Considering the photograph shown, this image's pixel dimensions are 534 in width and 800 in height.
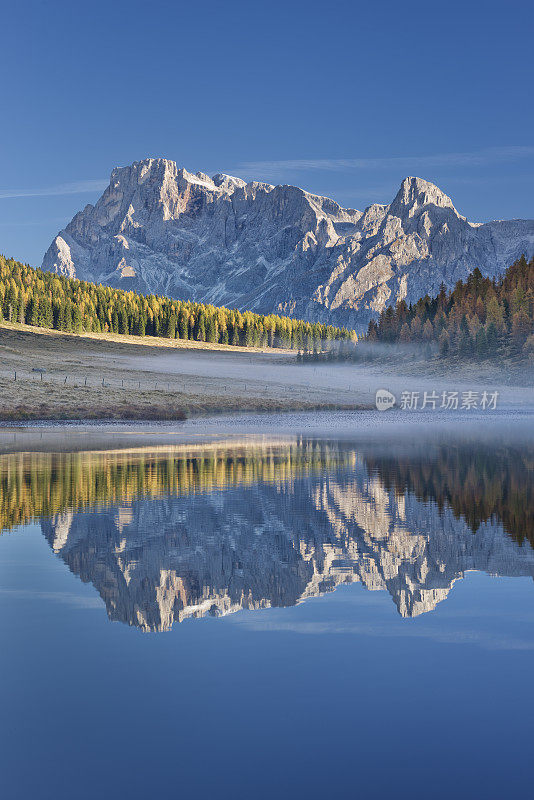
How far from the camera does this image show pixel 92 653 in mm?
7980

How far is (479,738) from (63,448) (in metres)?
31.6

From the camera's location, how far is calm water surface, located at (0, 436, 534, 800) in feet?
18.6

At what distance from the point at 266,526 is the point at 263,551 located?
A: 2.50 meters

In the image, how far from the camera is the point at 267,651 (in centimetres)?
797

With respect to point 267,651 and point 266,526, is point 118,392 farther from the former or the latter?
point 267,651

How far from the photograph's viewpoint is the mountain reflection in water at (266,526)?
416 inches

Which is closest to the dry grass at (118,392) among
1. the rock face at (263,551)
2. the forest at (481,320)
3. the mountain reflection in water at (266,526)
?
the mountain reflection in water at (266,526)

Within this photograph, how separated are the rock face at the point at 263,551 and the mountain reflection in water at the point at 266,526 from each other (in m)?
0.03

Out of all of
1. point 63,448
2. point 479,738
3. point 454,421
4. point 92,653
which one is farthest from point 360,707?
point 454,421

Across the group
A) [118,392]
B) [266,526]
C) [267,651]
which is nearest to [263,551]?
[266,526]

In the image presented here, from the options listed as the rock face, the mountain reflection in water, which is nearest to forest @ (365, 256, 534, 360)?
the mountain reflection in water

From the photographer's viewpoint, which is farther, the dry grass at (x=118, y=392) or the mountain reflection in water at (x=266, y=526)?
the dry grass at (x=118, y=392)

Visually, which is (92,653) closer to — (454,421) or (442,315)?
(454,421)

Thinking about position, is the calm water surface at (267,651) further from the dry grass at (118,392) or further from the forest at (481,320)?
the forest at (481,320)
